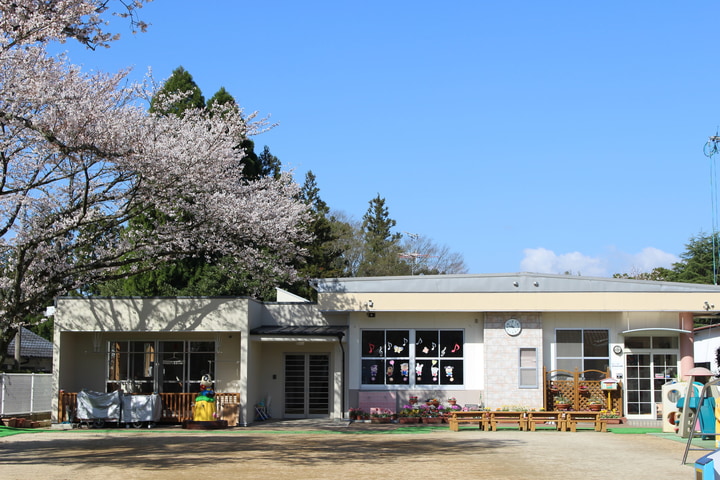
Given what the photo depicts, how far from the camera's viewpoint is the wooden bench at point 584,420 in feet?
67.6

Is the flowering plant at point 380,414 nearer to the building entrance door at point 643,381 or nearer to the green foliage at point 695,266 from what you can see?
the building entrance door at point 643,381

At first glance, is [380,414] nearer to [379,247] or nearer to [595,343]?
[595,343]

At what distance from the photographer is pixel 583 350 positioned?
23641 mm

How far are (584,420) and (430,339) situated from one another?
4.95m

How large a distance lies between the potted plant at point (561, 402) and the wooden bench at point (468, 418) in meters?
3.09

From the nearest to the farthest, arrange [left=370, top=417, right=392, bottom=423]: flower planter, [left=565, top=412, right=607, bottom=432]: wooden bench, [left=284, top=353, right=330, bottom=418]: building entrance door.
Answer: [left=565, top=412, right=607, bottom=432]: wooden bench < [left=370, top=417, right=392, bottom=423]: flower planter < [left=284, top=353, right=330, bottom=418]: building entrance door

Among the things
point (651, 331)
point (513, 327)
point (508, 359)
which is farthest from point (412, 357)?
point (651, 331)

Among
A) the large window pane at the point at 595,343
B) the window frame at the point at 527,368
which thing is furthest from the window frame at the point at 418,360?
the large window pane at the point at 595,343

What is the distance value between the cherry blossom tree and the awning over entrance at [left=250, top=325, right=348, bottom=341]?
184 cm

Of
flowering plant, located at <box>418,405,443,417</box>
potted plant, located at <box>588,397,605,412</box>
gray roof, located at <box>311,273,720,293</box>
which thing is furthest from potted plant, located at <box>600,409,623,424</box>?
flowering plant, located at <box>418,405,443,417</box>

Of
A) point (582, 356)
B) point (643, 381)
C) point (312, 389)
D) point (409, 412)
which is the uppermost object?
point (582, 356)

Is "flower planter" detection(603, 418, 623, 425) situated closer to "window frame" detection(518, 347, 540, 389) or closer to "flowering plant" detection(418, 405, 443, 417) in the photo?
"window frame" detection(518, 347, 540, 389)

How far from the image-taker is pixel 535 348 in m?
23.4

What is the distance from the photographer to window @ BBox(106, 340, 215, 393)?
23781 millimetres
